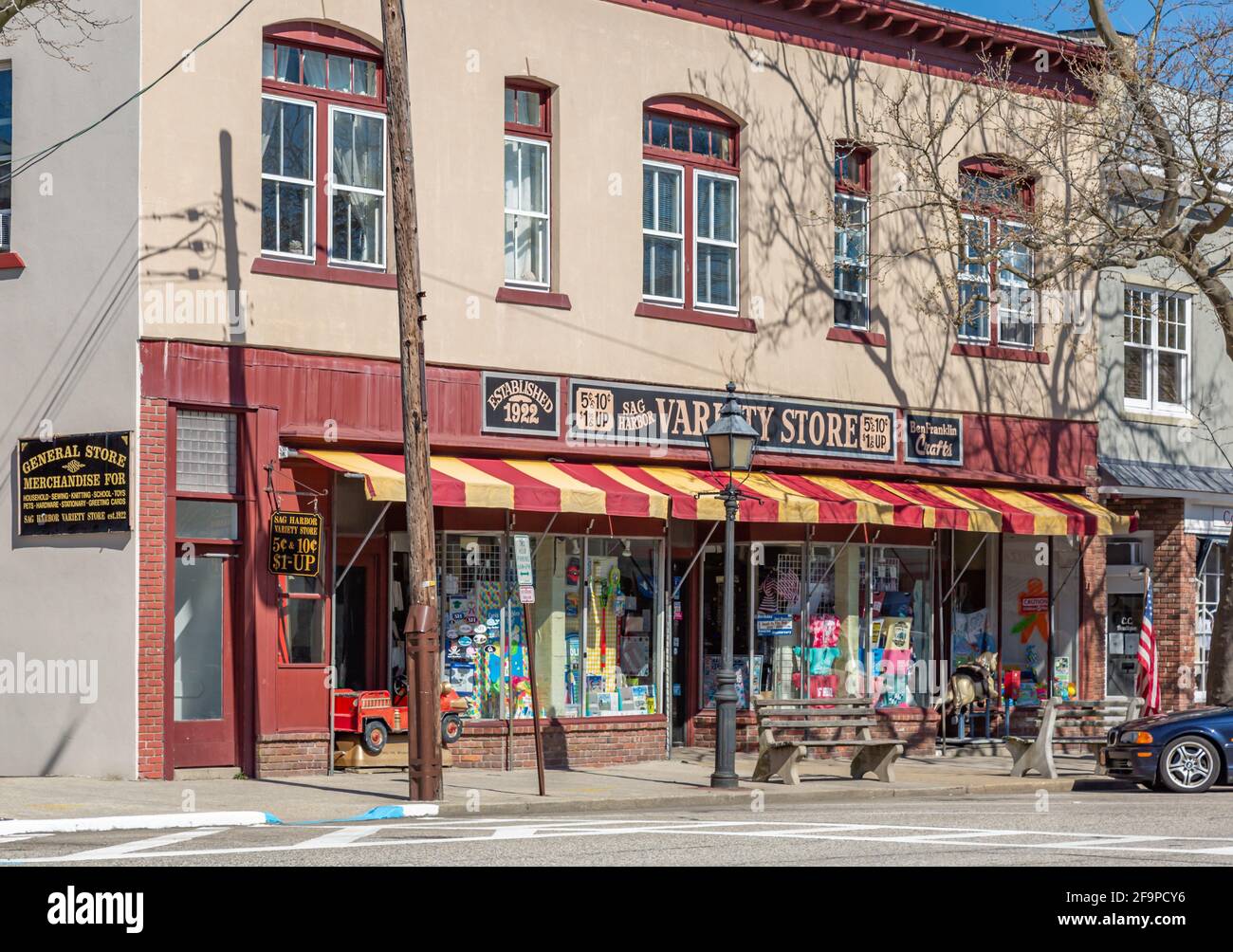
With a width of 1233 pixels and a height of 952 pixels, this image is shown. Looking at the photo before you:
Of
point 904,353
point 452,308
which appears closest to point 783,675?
point 904,353

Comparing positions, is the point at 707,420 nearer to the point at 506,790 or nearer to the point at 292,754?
the point at 506,790

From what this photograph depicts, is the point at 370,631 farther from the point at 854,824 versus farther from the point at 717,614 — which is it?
the point at 854,824

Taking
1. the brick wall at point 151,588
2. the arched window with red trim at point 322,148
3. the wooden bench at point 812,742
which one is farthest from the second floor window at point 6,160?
the wooden bench at point 812,742

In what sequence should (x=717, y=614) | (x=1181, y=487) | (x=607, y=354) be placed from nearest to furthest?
(x=607, y=354), (x=717, y=614), (x=1181, y=487)

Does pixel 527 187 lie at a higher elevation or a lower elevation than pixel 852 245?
higher

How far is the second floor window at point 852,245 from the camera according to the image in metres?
24.7

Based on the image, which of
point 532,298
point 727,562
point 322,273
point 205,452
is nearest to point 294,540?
point 205,452

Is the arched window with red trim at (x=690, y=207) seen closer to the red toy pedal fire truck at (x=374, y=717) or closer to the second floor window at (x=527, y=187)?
the second floor window at (x=527, y=187)

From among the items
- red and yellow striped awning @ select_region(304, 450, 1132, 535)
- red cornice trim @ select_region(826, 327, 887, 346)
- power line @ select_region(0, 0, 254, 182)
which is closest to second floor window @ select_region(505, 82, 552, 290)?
red and yellow striped awning @ select_region(304, 450, 1132, 535)

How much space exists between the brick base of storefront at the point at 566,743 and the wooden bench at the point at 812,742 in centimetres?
189

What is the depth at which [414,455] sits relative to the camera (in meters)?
17.0

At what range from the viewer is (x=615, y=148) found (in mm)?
22453

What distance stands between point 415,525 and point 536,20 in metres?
7.69

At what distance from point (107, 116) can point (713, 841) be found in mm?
10922
